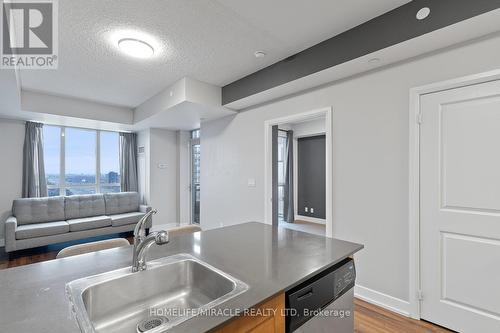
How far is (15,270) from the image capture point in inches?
45.5

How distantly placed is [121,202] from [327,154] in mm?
4530

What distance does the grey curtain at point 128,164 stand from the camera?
5.76m

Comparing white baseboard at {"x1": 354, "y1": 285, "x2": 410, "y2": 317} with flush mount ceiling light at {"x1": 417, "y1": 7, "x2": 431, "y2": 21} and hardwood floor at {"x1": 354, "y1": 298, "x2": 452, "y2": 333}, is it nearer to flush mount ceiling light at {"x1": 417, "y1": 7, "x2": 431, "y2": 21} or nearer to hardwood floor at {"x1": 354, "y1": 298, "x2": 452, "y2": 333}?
hardwood floor at {"x1": 354, "y1": 298, "x2": 452, "y2": 333}

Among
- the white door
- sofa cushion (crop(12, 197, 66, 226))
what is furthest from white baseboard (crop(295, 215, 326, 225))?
sofa cushion (crop(12, 197, 66, 226))

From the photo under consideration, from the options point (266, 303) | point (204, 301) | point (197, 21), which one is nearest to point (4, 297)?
point (204, 301)

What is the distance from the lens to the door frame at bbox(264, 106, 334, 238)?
9.18 feet

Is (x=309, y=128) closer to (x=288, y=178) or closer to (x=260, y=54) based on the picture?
(x=288, y=178)

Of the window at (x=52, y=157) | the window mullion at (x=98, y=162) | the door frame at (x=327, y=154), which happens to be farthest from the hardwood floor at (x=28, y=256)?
the door frame at (x=327, y=154)

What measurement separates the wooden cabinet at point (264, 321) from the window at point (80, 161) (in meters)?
5.80

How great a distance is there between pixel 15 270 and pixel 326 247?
1.65 metres

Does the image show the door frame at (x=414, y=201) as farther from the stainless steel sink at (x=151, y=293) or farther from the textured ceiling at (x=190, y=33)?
the stainless steel sink at (x=151, y=293)

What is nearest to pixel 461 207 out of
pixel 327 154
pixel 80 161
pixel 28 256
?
pixel 327 154

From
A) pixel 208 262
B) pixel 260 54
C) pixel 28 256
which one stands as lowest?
pixel 28 256

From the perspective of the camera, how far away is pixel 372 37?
2117mm
